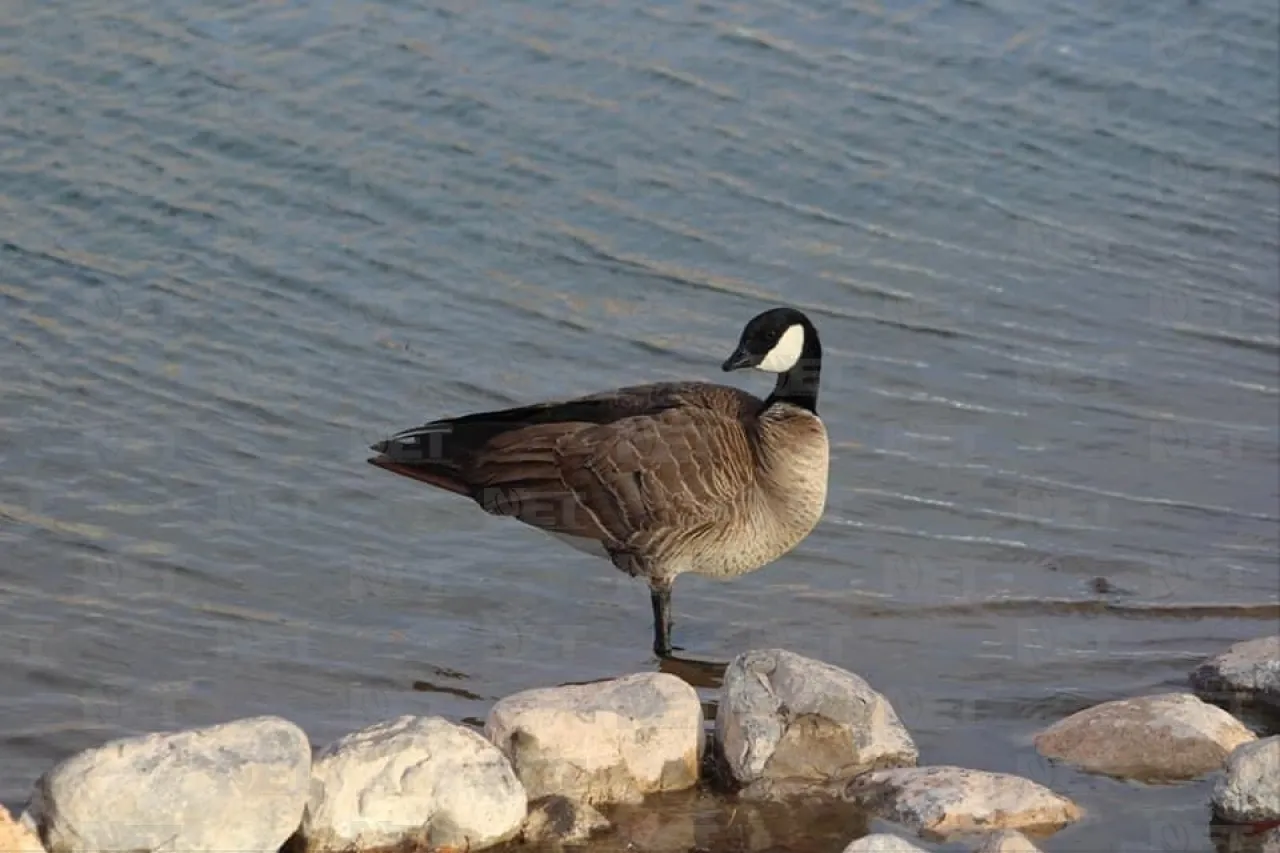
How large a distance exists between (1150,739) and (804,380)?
2197 mm

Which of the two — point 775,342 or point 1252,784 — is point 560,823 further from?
point 775,342

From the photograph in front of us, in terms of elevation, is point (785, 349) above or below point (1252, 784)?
above

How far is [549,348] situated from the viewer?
11.2 m

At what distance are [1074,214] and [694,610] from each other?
5677mm

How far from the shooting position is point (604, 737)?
21.6 ft

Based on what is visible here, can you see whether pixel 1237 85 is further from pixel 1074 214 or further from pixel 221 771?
pixel 221 771

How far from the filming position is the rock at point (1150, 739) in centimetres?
707

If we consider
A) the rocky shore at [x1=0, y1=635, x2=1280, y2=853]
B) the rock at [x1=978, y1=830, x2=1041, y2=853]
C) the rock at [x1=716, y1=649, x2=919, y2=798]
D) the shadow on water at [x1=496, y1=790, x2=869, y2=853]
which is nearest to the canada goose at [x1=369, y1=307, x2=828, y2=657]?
the rocky shore at [x1=0, y1=635, x2=1280, y2=853]

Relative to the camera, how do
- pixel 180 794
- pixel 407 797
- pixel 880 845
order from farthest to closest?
pixel 407 797, pixel 880 845, pixel 180 794

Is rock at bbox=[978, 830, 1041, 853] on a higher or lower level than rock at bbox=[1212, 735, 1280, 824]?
lower

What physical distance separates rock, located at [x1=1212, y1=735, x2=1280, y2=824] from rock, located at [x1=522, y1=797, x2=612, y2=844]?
1.94 metres

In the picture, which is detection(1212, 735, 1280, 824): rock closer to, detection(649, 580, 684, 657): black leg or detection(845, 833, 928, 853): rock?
detection(845, 833, 928, 853): rock

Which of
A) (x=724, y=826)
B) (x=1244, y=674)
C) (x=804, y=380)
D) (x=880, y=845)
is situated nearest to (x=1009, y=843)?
(x=880, y=845)

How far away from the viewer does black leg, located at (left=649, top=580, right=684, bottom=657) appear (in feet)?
27.8
